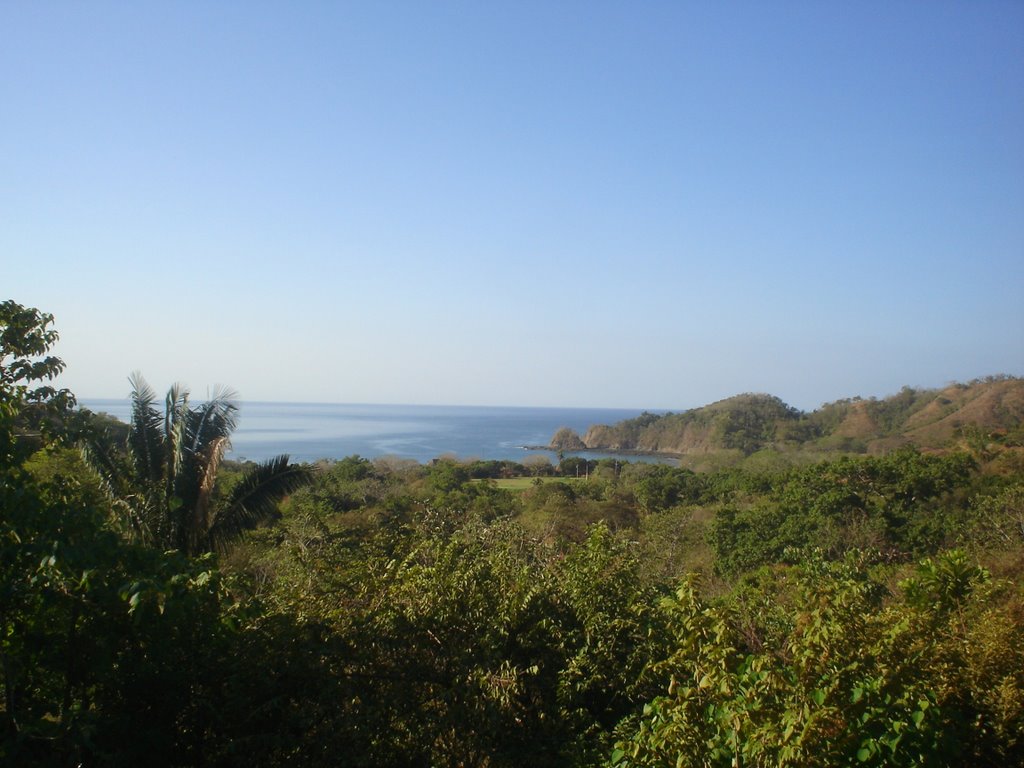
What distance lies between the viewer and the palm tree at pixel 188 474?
9.01 m

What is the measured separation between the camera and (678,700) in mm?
3855

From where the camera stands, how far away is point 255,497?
9797mm

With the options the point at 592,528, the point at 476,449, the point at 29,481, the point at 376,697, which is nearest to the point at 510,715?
the point at 376,697

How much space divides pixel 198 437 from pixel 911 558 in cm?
1957

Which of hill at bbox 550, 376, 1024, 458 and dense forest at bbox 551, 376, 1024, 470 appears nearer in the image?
dense forest at bbox 551, 376, 1024, 470

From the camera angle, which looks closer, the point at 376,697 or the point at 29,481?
the point at 29,481

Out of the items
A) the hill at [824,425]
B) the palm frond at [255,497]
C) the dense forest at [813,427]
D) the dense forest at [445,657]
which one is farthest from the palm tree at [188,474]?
the hill at [824,425]

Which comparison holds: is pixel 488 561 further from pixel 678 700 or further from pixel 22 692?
pixel 22 692

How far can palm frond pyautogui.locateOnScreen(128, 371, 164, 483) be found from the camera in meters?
9.52

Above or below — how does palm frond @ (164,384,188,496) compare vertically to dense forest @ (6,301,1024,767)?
above

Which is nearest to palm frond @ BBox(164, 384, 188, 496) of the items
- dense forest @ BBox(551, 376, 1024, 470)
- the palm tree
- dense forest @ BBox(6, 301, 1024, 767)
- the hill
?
the palm tree

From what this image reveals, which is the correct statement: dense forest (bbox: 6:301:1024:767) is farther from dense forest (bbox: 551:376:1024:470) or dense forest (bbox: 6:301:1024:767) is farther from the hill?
the hill

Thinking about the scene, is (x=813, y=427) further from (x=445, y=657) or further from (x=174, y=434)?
(x=445, y=657)

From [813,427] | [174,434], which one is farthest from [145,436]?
[813,427]
